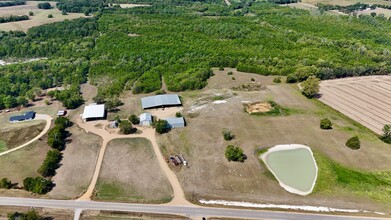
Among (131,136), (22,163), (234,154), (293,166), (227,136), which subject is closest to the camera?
(234,154)

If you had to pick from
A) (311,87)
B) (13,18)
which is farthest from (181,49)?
(13,18)

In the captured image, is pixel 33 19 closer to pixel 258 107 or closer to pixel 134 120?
pixel 134 120

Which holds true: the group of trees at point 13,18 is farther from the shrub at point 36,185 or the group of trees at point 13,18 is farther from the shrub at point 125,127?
the shrub at point 36,185

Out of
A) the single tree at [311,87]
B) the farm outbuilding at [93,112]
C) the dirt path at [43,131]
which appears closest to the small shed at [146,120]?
the farm outbuilding at [93,112]

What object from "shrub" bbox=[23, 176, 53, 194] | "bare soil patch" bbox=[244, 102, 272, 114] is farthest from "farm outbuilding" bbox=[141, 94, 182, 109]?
"shrub" bbox=[23, 176, 53, 194]

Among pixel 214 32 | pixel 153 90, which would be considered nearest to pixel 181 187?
pixel 153 90

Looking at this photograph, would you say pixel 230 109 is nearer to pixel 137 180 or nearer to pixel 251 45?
pixel 137 180
